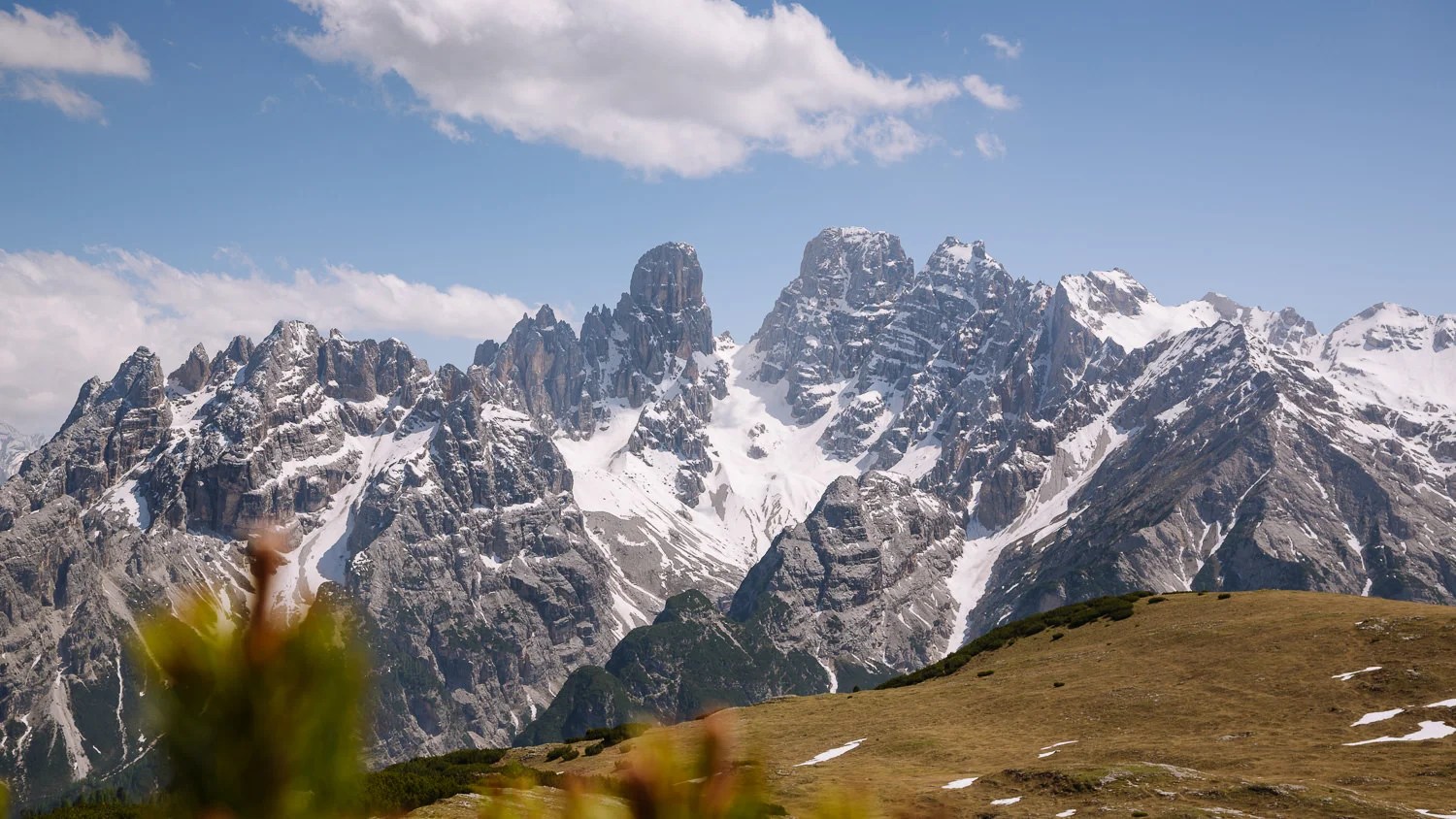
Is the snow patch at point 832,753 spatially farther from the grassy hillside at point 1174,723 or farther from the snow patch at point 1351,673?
the snow patch at point 1351,673

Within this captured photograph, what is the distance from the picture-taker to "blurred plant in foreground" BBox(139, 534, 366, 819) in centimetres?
498

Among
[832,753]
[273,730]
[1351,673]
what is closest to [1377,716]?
[1351,673]

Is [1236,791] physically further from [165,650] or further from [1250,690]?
[165,650]

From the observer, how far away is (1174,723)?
47469mm

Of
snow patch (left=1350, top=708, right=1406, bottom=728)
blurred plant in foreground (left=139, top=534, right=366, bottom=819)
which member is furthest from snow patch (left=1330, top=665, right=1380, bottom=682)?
blurred plant in foreground (left=139, top=534, right=366, bottom=819)

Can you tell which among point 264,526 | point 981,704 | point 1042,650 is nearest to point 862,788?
point 264,526

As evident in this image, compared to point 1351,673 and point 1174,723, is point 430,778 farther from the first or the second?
point 1351,673

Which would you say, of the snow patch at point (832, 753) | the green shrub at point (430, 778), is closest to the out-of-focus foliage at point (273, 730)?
the green shrub at point (430, 778)

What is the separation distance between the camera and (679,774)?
451cm

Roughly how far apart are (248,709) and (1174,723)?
50.0m

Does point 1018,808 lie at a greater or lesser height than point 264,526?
lesser

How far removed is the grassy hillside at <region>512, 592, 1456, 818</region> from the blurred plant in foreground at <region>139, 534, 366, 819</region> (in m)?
25.7

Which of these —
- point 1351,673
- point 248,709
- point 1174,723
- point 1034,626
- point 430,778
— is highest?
point 248,709

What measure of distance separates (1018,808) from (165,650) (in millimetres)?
37021
